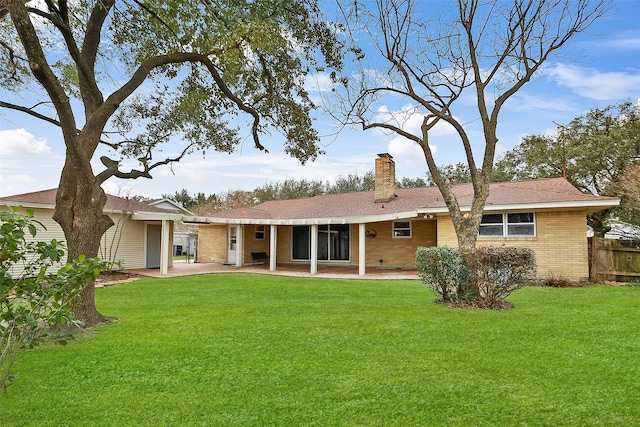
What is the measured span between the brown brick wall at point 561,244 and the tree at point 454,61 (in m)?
4.55

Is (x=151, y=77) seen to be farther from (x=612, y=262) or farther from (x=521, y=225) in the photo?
(x=612, y=262)

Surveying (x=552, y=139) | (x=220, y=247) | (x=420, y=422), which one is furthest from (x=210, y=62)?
(x=552, y=139)

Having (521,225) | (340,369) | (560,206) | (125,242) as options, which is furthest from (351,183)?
(340,369)

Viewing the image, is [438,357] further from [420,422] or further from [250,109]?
[250,109]

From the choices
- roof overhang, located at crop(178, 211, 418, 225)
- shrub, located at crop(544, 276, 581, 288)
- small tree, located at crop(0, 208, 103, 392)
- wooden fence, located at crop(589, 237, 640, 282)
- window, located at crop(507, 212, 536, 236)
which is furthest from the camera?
roof overhang, located at crop(178, 211, 418, 225)

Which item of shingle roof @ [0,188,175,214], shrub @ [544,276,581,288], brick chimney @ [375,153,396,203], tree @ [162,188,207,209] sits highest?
tree @ [162,188,207,209]

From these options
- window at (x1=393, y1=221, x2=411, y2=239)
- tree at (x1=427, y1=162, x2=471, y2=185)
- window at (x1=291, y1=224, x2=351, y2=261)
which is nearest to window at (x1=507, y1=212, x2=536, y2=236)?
window at (x1=393, y1=221, x2=411, y2=239)

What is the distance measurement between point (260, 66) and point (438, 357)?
25.5ft

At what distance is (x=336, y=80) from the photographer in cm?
985

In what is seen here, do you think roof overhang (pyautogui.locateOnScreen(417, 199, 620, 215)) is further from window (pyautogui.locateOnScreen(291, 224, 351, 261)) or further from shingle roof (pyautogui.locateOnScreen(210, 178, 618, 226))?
window (pyautogui.locateOnScreen(291, 224, 351, 261))

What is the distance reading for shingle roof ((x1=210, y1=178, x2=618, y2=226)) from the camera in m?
13.1

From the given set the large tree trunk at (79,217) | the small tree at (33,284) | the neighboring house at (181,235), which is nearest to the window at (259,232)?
the neighboring house at (181,235)

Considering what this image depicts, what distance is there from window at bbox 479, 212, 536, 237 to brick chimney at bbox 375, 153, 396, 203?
19.3ft

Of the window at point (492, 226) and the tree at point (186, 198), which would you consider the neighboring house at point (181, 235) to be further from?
the window at point (492, 226)
